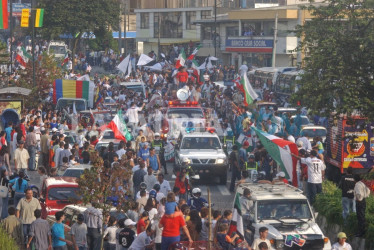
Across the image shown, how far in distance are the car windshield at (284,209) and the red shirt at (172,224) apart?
195 cm

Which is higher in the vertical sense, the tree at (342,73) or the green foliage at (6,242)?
the tree at (342,73)

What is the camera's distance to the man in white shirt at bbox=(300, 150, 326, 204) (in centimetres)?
2142

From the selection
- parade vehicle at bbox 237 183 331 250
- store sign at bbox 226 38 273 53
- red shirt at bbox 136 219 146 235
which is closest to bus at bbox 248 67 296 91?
store sign at bbox 226 38 273 53

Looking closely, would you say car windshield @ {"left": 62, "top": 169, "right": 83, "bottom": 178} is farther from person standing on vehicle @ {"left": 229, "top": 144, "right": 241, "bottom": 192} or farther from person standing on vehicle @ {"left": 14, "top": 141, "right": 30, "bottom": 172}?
person standing on vehicle @ {"left": 229, "top": 144, "right": 241, "bottom": 192}

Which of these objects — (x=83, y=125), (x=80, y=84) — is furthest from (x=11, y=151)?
(x=80, y=84)

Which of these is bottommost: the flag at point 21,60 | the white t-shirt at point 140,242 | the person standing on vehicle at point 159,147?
the person standing on vehicle at point 159,147

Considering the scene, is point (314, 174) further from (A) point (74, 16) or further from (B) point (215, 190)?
(A) point (74, 16)

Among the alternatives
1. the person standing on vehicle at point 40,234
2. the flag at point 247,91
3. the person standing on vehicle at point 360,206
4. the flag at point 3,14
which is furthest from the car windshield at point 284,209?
the flag at point 3,14

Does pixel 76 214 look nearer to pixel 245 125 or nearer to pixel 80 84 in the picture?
pixel 245 125

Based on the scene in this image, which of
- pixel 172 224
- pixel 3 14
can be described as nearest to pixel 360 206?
pixel 172 224

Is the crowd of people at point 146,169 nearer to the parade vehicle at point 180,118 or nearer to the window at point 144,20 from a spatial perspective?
the parade vehicle at point 180,118

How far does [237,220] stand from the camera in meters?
17.1

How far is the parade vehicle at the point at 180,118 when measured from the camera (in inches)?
1282

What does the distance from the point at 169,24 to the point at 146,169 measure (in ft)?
278
